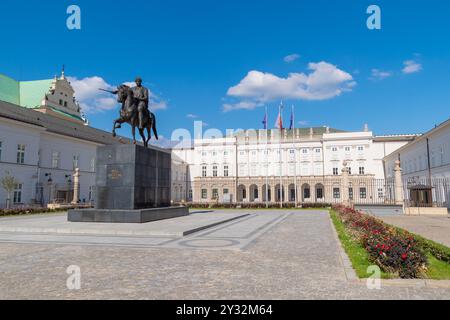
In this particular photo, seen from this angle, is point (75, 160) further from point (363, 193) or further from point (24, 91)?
point (363, 193)

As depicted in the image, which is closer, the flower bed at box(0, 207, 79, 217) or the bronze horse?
the bronze horse

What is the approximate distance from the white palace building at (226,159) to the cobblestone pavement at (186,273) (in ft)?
101

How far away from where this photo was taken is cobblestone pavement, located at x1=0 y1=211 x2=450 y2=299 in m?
5.16

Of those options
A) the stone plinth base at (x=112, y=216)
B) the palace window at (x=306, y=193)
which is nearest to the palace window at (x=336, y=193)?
the palace window at (x=306, y=193)

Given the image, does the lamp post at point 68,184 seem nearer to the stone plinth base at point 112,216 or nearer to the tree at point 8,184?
the tree at point 8,184

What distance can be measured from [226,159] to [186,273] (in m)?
66.5

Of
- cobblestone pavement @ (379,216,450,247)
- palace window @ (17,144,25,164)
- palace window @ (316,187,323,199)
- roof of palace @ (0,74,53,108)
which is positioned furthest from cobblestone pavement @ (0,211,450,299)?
palace window @ (316,187,323,199)

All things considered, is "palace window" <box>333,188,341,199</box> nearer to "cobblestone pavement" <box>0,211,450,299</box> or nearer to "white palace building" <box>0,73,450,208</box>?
"white palace building" <box>0,73,450,208</box>

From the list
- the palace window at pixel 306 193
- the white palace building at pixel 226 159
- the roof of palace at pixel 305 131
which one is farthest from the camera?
the roof of palace at pixel 305 131

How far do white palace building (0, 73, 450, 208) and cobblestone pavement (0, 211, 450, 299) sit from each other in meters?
30.7

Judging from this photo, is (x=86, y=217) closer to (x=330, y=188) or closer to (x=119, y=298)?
(x=119, y=298)

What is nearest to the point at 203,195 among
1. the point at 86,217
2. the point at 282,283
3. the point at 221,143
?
the point at 221,143

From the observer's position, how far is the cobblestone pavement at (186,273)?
5.16 m
